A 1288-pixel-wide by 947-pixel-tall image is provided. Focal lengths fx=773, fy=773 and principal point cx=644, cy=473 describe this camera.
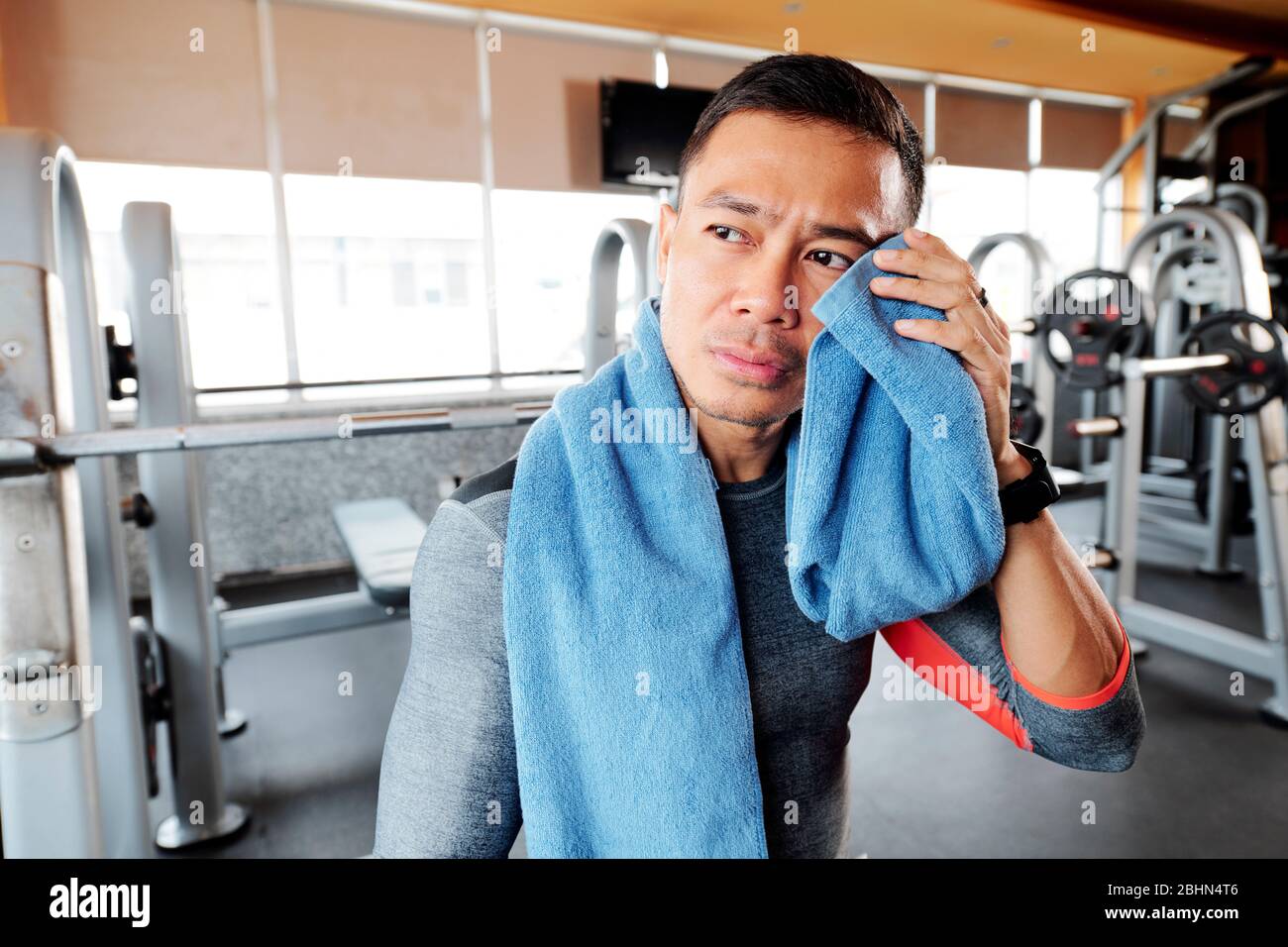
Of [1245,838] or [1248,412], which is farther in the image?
[1248,412]

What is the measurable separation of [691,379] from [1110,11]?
4.58 m

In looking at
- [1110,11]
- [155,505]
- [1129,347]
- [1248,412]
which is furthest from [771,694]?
[1110,11]

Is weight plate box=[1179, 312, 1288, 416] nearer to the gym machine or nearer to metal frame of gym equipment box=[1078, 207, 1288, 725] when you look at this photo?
metal frame of gym equipment box=[1078, 207, 1288, 725]

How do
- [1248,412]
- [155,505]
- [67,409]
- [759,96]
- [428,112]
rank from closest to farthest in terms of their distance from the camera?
1. [759,96]
2. [67,409]
3. [155,505]
4. [1248,412]
5. [428,112]

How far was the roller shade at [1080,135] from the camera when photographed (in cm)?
493

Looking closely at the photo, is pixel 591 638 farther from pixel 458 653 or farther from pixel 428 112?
pixel 428 112

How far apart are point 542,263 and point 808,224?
3402mm

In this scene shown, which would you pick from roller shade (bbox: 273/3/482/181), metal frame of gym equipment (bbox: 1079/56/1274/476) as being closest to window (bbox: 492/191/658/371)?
roller shade (bbox: 273/3/482/181)

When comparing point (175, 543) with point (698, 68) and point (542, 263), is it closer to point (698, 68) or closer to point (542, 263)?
point (542, 263)

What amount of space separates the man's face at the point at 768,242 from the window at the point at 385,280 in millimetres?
2996

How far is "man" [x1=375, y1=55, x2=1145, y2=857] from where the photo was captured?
549 mm

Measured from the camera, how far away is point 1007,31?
3639 millimetres

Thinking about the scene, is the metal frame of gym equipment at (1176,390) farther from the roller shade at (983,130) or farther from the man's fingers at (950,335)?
the man's fingers at (950,335)
